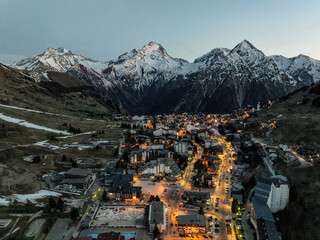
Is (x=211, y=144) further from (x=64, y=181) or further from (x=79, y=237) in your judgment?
(x=79, y=237)

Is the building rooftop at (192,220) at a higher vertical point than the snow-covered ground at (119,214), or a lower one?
higher

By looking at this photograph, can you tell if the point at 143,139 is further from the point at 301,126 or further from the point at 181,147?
the point at 301,126

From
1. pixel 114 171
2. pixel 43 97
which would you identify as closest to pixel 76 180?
pixel 114 171

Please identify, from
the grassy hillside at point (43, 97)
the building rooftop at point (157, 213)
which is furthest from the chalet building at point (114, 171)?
the grassy hillside at point (43, 97)

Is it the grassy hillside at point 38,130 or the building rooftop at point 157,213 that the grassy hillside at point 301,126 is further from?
the grassy hillside at point 38,130

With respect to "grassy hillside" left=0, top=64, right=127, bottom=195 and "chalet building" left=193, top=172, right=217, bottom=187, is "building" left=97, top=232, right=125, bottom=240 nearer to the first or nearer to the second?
"grassy hillside" left=0, top=64, right=127, bottom=195

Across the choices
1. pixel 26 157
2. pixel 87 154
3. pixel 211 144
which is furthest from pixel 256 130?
pixel 26 157

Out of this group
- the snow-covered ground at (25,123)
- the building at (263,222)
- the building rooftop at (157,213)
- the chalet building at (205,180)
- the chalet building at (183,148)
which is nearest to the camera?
the building at (263,222)

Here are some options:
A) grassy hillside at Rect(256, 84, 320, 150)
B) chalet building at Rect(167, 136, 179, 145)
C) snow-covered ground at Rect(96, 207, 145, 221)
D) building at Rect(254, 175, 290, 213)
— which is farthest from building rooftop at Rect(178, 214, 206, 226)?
chalet building at Rect(167, 136, 179, 145)
